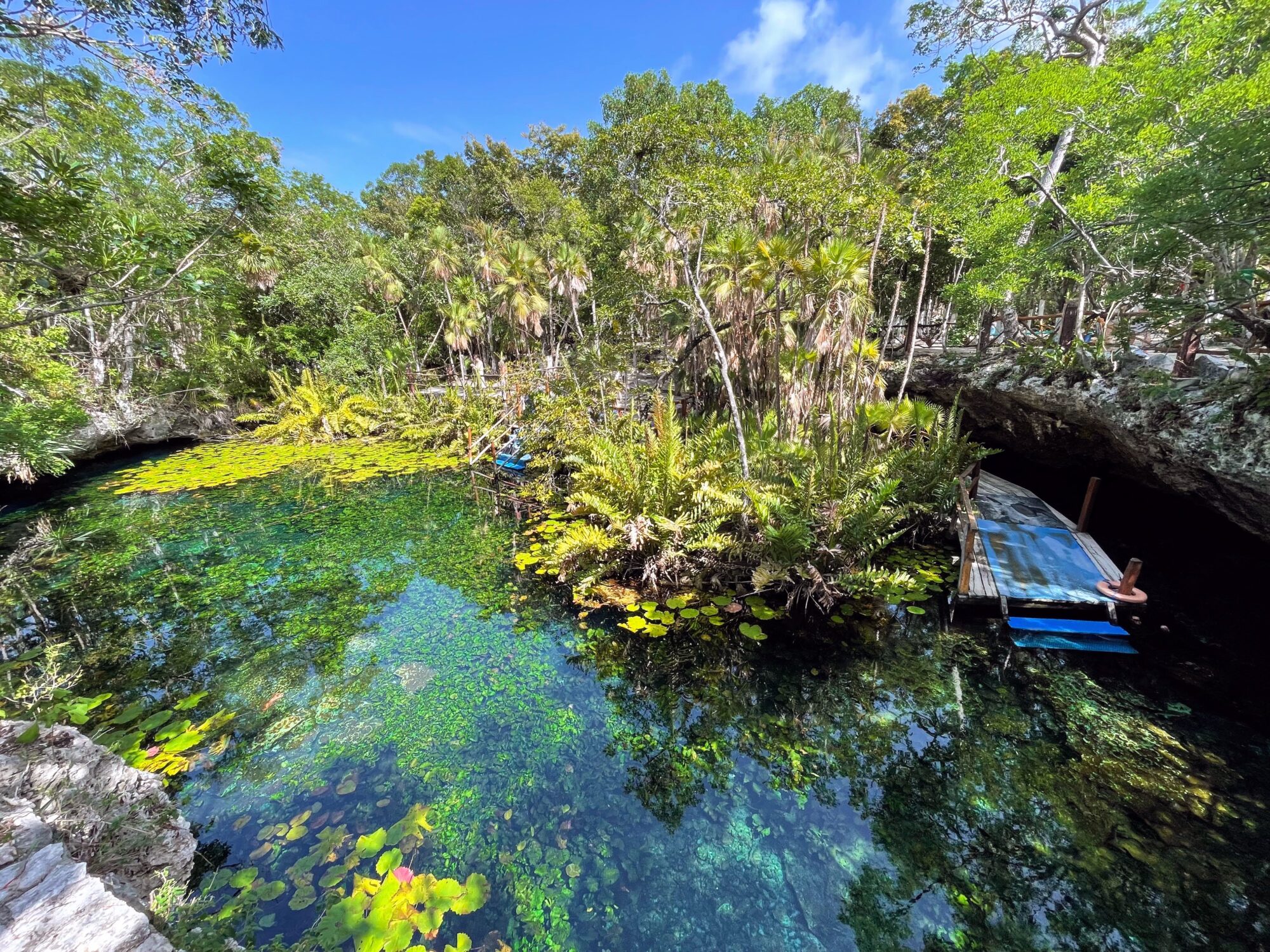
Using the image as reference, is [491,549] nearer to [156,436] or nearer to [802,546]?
[802,546]

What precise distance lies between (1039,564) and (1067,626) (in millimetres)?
1374

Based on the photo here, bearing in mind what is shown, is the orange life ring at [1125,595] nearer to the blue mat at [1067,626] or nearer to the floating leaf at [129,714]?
the blue mat at [1067,626]

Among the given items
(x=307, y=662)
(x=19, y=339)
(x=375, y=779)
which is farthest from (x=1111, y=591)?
(x=19, y=339)

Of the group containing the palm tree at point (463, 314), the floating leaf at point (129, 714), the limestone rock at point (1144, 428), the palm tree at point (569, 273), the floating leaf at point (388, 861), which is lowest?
the floating leaf at point (388, 861)

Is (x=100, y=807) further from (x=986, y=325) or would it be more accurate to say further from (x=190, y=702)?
(x=986, y=325)

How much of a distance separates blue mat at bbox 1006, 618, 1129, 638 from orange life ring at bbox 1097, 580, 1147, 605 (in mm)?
344

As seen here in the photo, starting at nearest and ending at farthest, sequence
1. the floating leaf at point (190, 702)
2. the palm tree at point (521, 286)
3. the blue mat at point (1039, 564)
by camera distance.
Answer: the floating leaf at point (190, 702)
the blue mat at point (1039, 564)
the palm tree at point (521, 286)

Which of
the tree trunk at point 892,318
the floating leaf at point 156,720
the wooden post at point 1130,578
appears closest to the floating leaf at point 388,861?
the floating leaf at point 156,720

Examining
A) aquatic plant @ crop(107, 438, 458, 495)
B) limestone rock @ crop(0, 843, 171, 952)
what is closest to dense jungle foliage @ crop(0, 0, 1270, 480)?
aquatic plant @ crop(107, 438, 458, 495)

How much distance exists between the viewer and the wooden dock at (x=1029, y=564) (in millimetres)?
6008

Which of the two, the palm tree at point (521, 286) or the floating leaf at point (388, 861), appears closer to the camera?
the floating leaf at point (388, 861)

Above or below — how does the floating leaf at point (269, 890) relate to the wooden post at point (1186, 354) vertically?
below

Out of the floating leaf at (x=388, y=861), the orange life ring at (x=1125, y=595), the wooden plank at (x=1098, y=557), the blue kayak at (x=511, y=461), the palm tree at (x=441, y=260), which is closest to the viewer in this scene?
the floating leaf at (x=388, y=861)

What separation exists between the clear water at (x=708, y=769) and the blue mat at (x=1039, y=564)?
3.25 feet
